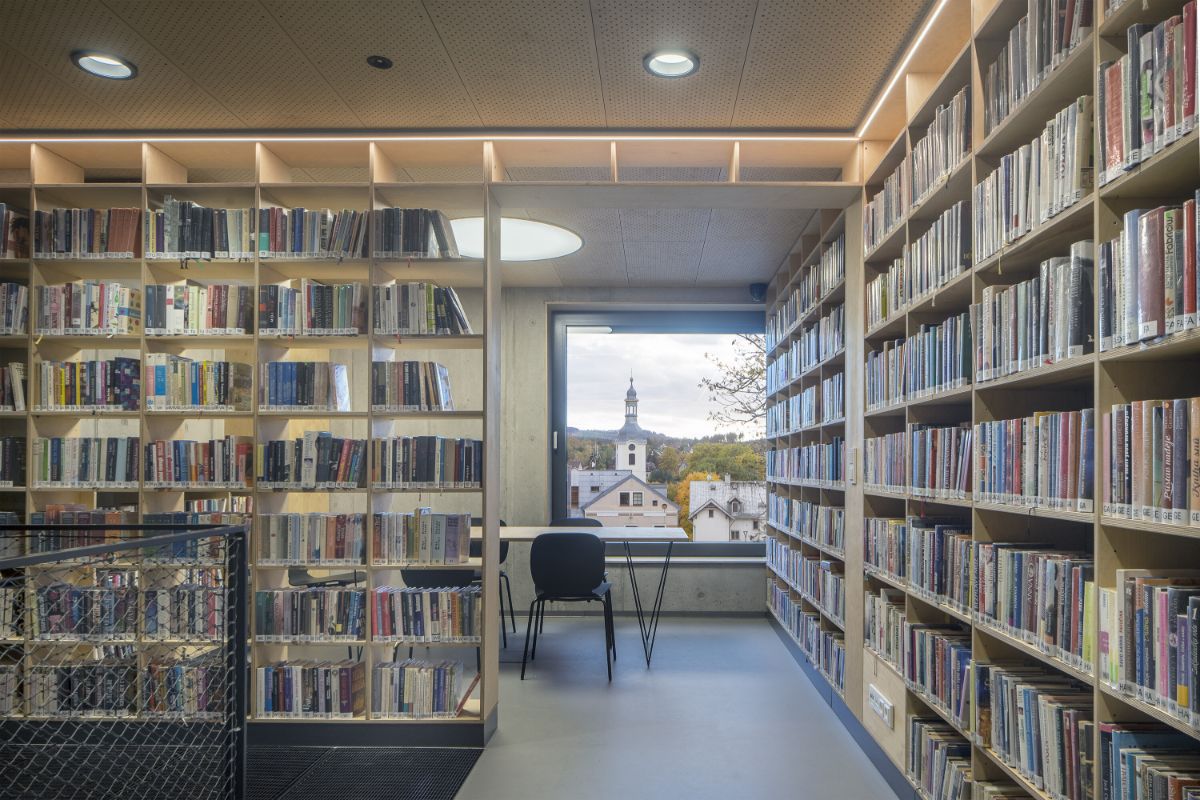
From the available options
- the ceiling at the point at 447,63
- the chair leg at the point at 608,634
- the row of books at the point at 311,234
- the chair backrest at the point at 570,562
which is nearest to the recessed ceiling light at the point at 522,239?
the row of books at the point at 311,234

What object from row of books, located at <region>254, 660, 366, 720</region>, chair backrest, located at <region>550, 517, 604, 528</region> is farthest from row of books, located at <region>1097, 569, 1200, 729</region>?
chair backrest, located at <region>550, 517, 604, 528</region>

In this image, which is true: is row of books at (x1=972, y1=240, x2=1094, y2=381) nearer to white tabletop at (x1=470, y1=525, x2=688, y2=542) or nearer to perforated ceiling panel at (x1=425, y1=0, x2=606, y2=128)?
perforated ceiling panel at (x1=425, y1=0, x2=606, y2=128)

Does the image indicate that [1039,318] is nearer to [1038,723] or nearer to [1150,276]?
[1150,276]

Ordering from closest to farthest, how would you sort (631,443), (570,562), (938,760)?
(938,760), (570,562), (631,443)

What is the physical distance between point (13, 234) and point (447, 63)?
247 cm

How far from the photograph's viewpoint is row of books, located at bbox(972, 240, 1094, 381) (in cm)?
191

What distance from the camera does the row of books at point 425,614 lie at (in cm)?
386

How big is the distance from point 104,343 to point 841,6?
370 centimetres

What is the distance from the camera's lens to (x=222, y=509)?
164 inches

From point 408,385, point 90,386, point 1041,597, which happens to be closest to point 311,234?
point 408,385

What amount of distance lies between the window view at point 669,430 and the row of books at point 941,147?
460cm

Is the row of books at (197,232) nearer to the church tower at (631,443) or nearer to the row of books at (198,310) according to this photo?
the row of books at (198,310)

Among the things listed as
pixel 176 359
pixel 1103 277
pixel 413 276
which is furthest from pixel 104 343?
pixel 1103 277

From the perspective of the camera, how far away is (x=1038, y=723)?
2.11 metres
